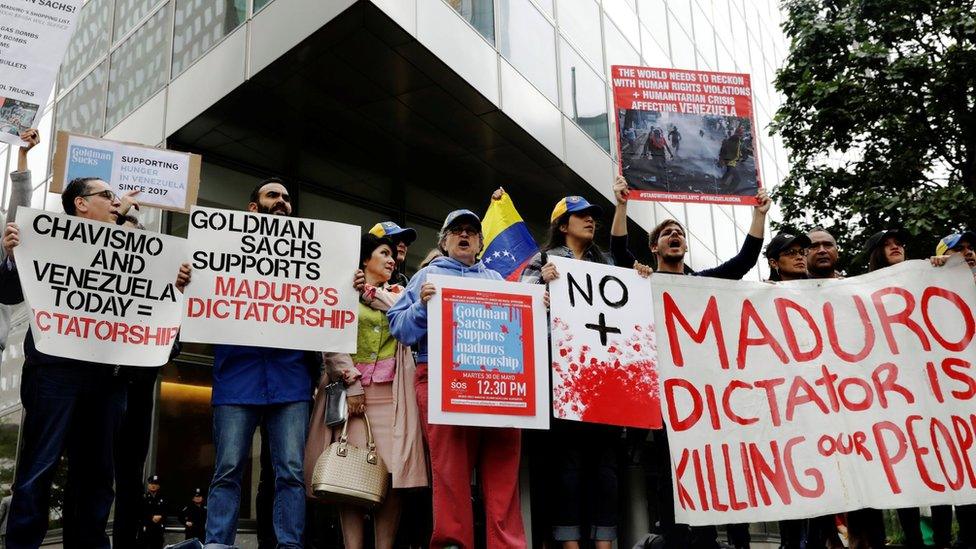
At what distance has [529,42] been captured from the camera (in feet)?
40.9

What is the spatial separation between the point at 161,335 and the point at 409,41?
549cm

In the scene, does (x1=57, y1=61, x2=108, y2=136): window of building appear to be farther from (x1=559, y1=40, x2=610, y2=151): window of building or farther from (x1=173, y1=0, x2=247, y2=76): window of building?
(x1=559, y1=40, x2=610, y2=151): window of building

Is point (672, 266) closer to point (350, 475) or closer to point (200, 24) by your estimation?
point (350, 475)

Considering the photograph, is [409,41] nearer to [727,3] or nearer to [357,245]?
[357,245]

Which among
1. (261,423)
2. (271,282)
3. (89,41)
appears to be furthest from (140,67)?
(261,423)

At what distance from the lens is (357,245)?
5117mm

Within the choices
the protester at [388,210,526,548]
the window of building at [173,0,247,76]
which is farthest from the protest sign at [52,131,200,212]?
the window of building at [173,0,247,76]

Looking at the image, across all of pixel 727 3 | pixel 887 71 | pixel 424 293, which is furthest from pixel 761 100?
pixel 424 293

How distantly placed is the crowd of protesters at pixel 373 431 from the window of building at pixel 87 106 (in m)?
7.95

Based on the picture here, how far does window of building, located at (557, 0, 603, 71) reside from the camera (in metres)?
13.6

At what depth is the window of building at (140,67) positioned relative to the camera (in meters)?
11.4

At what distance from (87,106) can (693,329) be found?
1045 cm

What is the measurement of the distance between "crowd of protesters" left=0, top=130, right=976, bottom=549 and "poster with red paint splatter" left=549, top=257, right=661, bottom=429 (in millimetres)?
123

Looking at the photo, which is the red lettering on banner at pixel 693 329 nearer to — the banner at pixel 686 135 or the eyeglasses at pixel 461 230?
the banner at pixel 686 135
